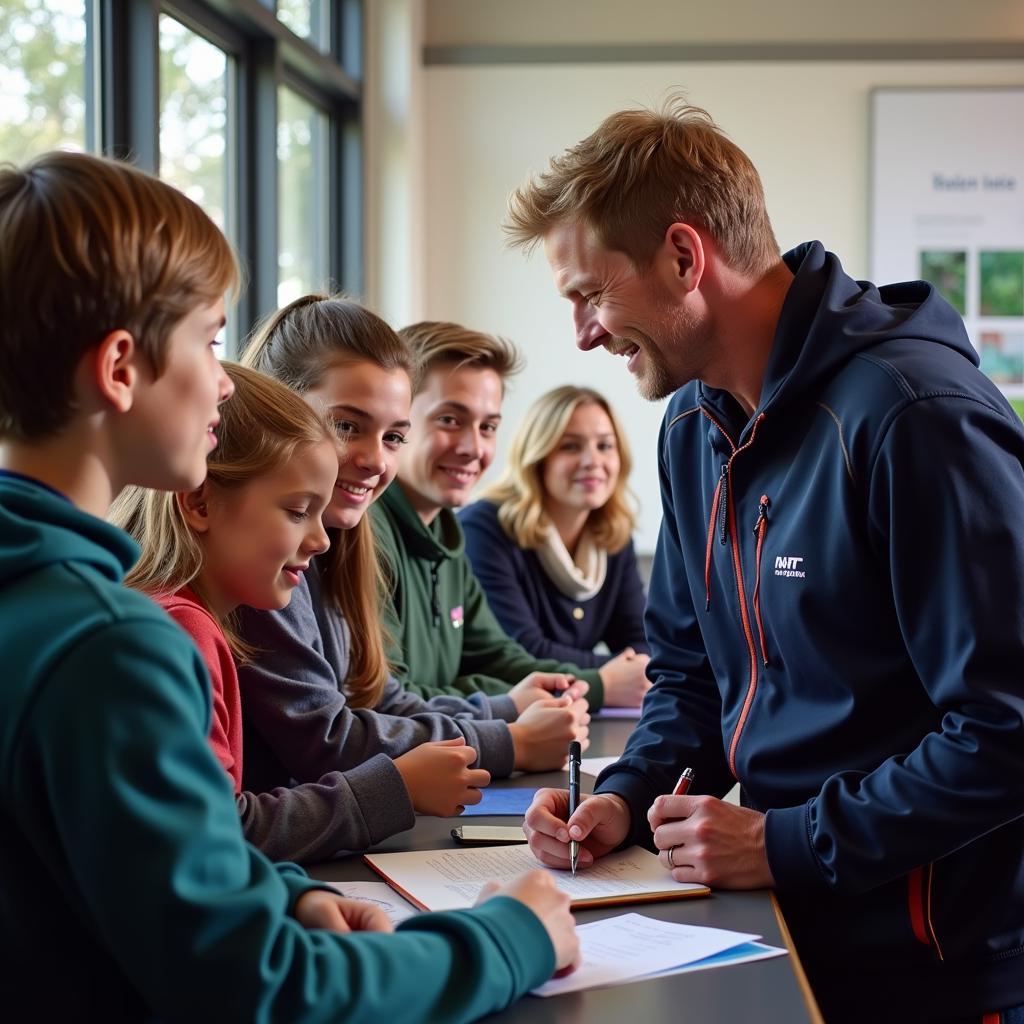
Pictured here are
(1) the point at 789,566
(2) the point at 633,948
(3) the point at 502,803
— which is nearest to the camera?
(2) the point at 633,948

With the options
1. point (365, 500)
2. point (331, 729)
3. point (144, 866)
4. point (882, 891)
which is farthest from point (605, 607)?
point (144, 866)

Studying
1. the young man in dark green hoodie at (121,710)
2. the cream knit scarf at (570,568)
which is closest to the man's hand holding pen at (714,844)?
the young man in dark green hoodie at (121,710)

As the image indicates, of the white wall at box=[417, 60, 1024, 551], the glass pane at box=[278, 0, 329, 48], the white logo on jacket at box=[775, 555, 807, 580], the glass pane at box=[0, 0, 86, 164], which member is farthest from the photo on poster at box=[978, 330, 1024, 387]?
the white logo on jacket at box=[775, 555, 807, 580]

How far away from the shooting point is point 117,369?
86 centimetres

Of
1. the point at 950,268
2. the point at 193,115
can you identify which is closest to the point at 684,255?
the point at 193,115

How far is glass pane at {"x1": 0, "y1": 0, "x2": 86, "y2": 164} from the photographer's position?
2447 mm

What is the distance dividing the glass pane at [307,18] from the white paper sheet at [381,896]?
3312 mm

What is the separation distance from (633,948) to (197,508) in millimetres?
680

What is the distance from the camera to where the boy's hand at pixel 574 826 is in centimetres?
138

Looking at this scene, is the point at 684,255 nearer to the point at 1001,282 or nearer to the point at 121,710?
A: the point at 121,710

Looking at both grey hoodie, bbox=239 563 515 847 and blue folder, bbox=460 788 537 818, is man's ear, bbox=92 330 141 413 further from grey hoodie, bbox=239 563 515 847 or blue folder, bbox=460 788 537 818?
blue folder, bbox=460 788 537 818

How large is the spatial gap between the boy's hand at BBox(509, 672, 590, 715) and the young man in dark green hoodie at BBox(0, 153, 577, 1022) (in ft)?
3.78

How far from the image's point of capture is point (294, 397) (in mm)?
1543

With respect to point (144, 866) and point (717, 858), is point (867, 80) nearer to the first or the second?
point (717, 858)
